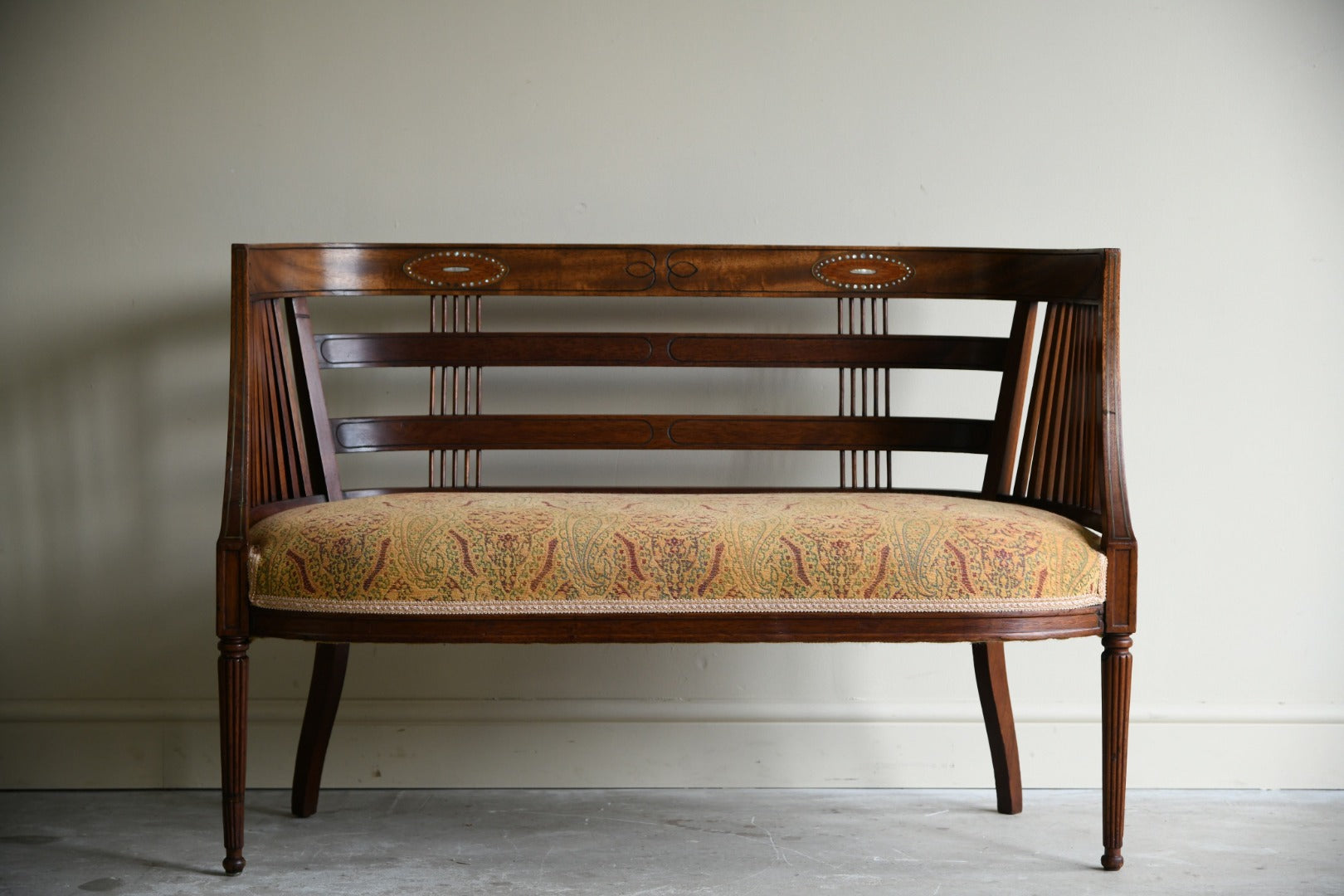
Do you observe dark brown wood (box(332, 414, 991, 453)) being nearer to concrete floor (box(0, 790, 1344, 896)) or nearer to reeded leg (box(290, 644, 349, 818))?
reeded leg (box(290, 644, 349, 818))

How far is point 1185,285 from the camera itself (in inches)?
78.5

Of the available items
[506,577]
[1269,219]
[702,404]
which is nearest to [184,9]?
[702,404]

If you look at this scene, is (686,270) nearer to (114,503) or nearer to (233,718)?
(233,718)

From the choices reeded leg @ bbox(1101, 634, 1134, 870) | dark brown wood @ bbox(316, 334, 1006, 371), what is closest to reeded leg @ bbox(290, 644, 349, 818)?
dark brown wood @ bbox(316, 334, 1006, 371)

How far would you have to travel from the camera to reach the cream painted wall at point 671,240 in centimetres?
196

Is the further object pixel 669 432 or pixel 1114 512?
pixel 669 432

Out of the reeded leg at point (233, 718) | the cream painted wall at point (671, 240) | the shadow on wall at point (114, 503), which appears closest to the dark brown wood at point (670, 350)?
the cream painted wall at point (671, 240)

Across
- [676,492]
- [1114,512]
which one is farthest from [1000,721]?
[676,492]

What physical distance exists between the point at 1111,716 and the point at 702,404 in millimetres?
867

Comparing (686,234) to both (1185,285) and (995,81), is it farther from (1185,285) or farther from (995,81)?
(1185,285)

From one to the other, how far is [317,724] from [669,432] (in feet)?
2.35

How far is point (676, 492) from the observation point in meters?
1.79

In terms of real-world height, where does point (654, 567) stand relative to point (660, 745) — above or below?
above

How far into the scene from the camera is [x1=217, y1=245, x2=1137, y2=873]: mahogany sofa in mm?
1370
